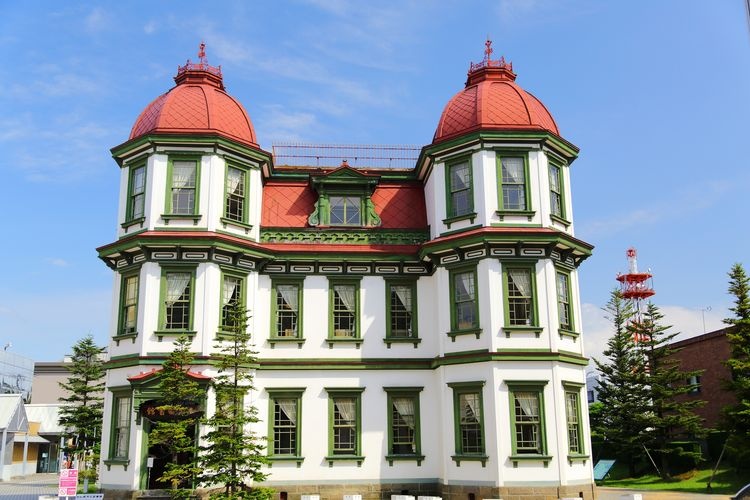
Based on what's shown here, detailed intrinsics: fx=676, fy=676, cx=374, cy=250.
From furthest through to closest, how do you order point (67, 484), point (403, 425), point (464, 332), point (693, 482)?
point (693, 482) < point (403, 425) < point (464, 332) < point (67, 484)

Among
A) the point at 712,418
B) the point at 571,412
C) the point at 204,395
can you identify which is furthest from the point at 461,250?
the point at 712,418

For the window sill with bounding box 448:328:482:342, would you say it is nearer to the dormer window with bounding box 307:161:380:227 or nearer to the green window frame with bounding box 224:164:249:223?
the dormer window with bounding box 307:161:380:227

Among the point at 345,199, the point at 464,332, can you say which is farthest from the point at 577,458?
the point at 345,199

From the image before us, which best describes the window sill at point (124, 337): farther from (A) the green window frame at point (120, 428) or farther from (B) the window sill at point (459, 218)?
(B) the window sill at point (459, 218)

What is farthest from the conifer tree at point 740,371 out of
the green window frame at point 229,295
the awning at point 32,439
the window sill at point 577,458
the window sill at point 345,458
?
the awning at point 32,439

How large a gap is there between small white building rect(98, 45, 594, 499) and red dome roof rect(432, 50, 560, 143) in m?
0.09

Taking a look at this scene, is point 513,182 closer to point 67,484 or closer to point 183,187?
point 183,187

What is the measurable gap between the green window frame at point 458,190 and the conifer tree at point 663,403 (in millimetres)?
15728

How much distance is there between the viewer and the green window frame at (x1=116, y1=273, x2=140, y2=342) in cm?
2455

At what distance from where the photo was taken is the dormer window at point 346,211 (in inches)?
1111

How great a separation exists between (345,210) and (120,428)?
12.0 m

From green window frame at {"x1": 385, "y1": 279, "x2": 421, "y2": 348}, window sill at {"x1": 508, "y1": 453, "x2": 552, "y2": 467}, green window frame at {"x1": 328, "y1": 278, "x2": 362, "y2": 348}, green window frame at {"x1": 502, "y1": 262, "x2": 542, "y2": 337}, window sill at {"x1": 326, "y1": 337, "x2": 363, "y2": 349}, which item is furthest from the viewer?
green window frame at {"x1": 385, "y1": 279, "x2": 421, "y2": 348}

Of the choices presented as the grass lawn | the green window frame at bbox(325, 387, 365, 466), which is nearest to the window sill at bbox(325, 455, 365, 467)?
the green window frame at bbox(325, 387, 365, 466)

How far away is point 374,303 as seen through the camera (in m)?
26.7
